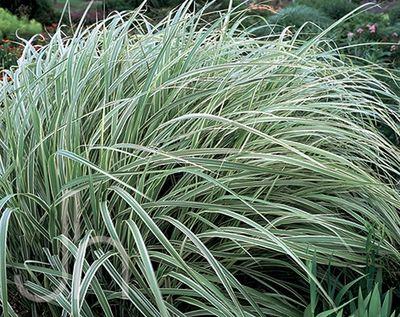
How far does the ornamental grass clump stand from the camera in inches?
60.4

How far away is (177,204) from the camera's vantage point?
5.27 feet

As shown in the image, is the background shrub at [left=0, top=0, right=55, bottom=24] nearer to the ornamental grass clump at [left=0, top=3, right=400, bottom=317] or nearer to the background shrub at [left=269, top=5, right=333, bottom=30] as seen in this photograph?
the background shrub at [left=269, top=5, right=333, bottom=30]

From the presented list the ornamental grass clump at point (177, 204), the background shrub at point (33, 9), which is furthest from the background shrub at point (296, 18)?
the background shrub at point (33, 9)

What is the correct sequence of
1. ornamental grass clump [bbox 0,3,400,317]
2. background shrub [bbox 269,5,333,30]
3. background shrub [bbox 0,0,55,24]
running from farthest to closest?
background shrub [bbox 0,0,55,24]
background shrub [bbox 269,5,333,30]
ornamental grass clump [bbox 0,3,400,317]

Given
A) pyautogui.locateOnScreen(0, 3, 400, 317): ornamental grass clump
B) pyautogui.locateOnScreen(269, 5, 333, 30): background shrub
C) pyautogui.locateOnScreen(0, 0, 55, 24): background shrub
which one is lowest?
pyautogui.locateOnScreen(0, 0, 55, 24): background shrub

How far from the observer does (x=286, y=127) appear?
1.94 m

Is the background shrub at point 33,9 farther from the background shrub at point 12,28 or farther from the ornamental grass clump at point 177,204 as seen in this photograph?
the ornamental grass clump at point 177,204

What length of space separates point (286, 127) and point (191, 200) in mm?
407

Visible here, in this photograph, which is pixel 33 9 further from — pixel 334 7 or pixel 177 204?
pixel 177 204

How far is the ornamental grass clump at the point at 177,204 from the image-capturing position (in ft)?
5.03

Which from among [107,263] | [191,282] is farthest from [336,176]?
[107,263]

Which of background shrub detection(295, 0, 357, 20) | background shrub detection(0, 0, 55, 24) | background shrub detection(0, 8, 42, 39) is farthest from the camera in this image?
background shrub detection(0, 0, 55, 24)

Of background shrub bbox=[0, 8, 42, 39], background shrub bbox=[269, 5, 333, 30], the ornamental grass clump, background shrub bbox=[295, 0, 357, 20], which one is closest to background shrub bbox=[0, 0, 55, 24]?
background shrub bbox=[0, 8, 42, 39]

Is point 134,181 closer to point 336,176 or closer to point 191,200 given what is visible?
point 191,200
